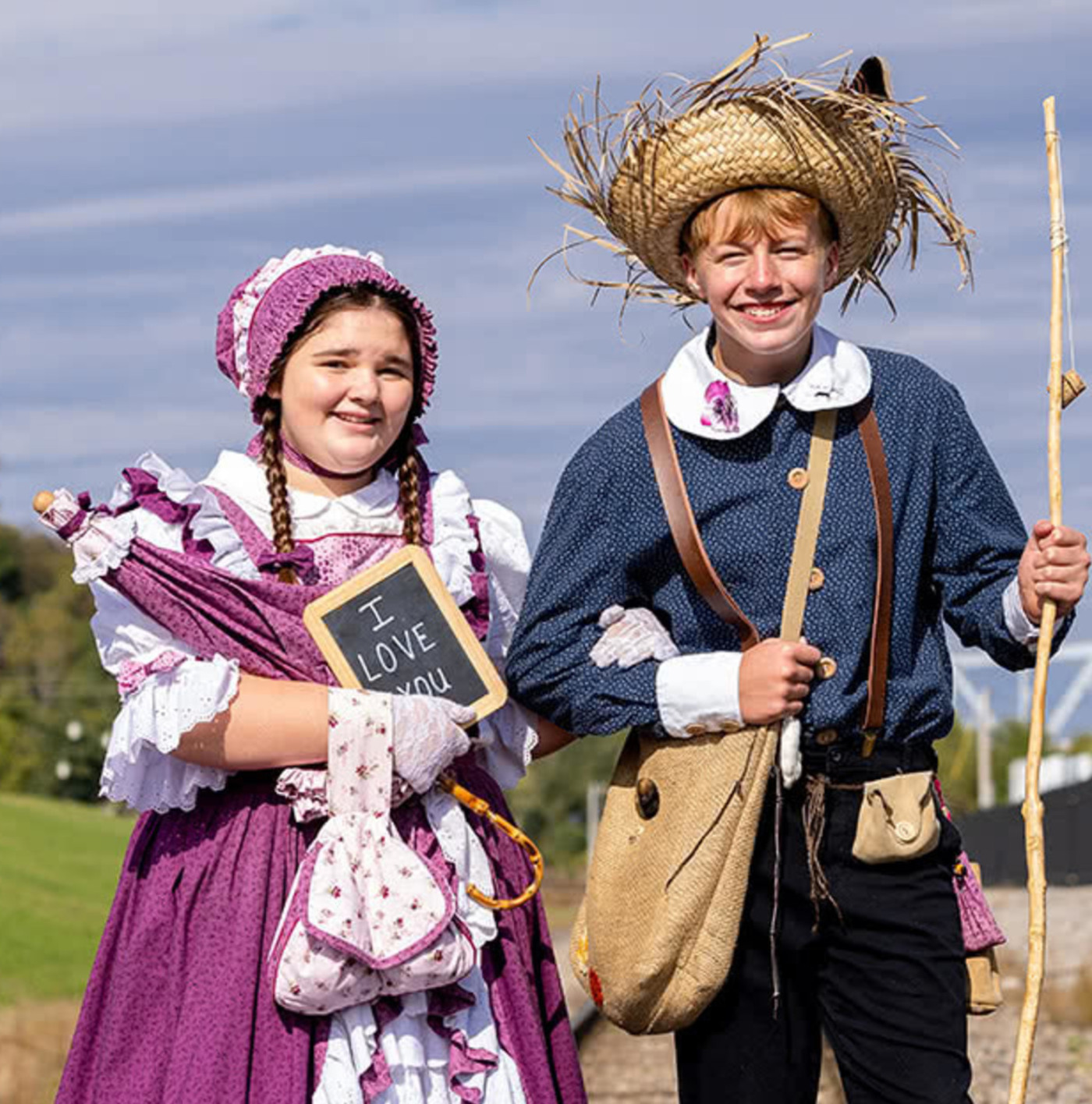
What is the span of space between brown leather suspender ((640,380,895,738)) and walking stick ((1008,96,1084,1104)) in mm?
294

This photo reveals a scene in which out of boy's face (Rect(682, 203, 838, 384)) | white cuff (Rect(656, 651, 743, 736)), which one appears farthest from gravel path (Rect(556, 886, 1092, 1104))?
boy's face (Rect(682, 203, 838, 384))

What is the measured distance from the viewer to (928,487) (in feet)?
14.2

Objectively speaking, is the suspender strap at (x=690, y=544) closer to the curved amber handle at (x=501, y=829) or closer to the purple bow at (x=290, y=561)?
the curved amber handle at (x=501, y=829)

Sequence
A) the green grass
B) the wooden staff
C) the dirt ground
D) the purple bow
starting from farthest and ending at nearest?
the green grass
the dirt ground
the purple bow
the wooden staff

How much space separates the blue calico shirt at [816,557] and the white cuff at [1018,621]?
0.02 m

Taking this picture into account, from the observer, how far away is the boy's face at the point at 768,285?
422cm

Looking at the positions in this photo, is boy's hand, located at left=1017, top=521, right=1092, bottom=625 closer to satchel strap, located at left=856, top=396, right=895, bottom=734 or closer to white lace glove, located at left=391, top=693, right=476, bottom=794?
satchel strap, located at left=856, top=396, right=895, bottom=734

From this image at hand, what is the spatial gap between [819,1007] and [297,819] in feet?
3.38

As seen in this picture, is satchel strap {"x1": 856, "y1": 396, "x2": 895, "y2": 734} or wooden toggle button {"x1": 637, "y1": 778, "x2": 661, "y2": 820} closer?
satchel strap {"x1": 856, "y1": 396, "x2": 895, "y2": 734}

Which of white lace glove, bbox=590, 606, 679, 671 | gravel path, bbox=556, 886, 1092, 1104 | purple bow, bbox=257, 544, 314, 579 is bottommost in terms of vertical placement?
gravel path, bbox=556, 886, 1092, 1104

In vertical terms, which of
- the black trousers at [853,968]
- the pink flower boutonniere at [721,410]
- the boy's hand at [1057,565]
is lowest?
the black trousers at [853,968]

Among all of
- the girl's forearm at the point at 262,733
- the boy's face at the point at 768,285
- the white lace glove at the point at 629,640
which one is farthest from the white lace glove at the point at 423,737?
the boy's face at the point at 768,285

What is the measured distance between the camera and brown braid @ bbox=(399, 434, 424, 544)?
4625 mm

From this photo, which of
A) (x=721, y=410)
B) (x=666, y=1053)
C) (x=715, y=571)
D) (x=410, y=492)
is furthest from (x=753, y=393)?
(x=666, y=1053)
